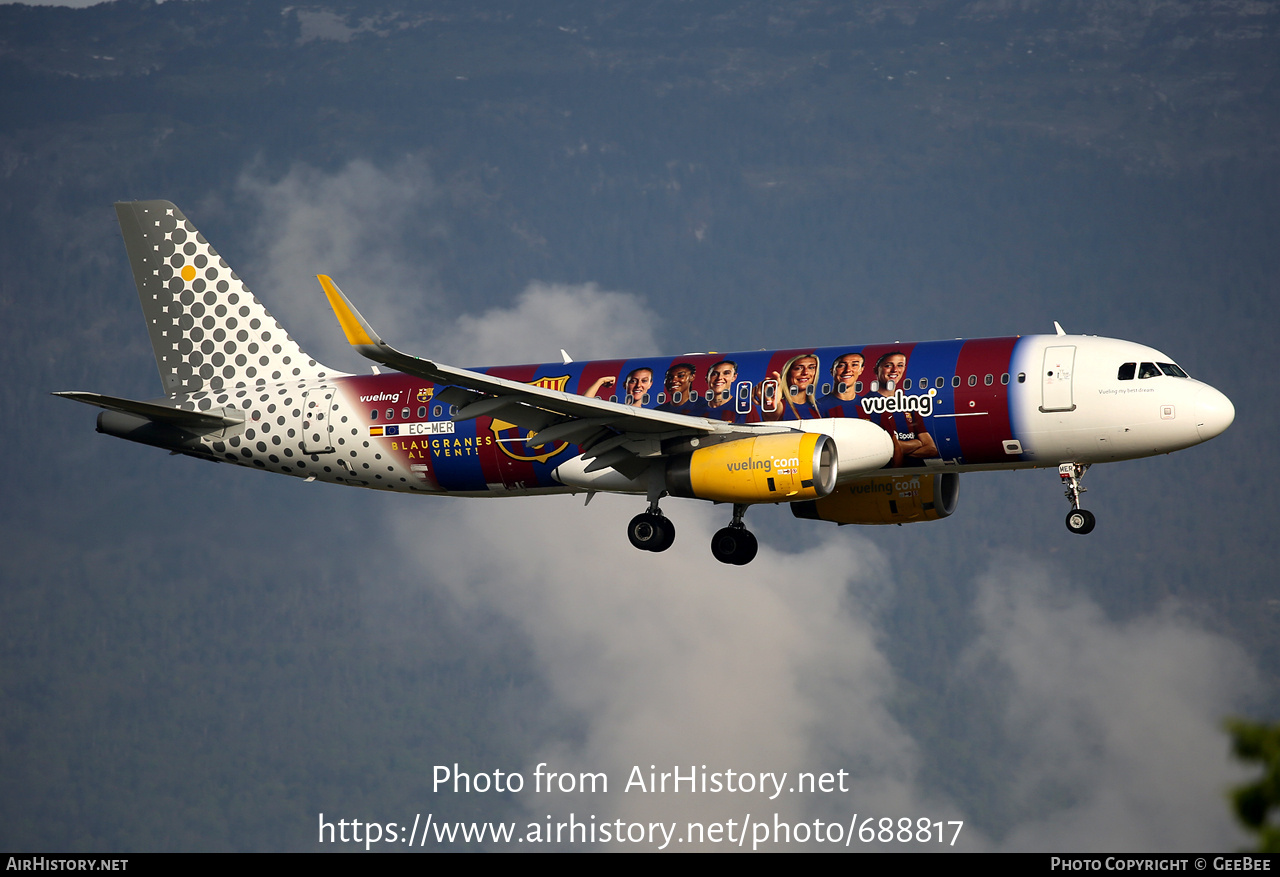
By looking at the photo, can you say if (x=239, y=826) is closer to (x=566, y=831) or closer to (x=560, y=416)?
(x=566, y=831)

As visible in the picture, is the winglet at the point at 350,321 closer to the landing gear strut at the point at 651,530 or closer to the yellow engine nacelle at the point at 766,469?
the yellow engine nacelle at the point at 766,469

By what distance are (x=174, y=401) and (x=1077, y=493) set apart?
1026 inches

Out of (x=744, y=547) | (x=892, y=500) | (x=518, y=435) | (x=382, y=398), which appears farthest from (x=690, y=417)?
(x=382, y=398)

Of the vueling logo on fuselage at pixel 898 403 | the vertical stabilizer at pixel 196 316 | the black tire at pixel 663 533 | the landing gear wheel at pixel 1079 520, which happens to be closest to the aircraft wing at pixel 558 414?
the black tire at pixel 663 533

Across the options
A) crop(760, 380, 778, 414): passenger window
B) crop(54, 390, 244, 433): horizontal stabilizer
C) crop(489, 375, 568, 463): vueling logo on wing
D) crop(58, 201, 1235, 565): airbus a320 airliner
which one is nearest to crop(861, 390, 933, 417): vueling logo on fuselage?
crop(58, 201, 1235, 565): airbus a320 airliner

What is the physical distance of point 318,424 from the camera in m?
44.6

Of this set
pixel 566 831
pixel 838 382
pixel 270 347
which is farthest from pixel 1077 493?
pixel 566 831

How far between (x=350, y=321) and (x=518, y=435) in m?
9.15

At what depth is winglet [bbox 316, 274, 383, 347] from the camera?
32.8m

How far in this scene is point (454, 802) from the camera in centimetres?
16175

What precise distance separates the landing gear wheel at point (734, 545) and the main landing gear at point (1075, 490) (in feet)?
29.6

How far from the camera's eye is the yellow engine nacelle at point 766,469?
36562 mm

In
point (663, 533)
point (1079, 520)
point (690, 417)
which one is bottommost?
point (663, 533)

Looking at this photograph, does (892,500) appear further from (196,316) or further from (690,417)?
(196,316)
